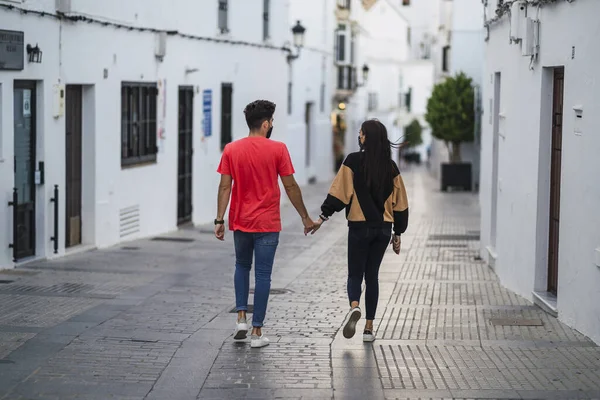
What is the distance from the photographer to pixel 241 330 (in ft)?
28.2

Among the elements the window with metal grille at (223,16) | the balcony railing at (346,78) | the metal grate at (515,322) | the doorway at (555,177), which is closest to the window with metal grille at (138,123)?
the window with metal grille at (223,16)

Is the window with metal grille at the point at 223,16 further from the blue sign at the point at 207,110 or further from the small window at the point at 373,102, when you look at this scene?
the small window at the point at 373,102

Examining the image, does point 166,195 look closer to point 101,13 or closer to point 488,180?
point 101,13

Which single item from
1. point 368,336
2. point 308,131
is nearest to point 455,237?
point 368,336

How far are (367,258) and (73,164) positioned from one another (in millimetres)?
7861

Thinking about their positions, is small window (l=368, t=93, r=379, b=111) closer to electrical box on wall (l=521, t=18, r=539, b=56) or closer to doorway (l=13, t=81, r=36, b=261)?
doorway (l=13, t=81, r=36, b=261)

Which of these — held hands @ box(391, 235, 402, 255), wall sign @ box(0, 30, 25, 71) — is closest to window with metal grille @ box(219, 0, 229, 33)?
wall sign @ box(0, 30, 25, 71)

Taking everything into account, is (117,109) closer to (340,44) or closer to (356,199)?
(356,199)

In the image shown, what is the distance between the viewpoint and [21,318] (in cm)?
959

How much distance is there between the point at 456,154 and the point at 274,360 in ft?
101

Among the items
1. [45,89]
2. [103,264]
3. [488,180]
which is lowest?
[103,264]

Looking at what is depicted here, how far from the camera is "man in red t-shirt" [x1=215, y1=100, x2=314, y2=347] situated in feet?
27.7

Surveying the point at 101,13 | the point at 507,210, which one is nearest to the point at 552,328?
Result: the point at 507,210

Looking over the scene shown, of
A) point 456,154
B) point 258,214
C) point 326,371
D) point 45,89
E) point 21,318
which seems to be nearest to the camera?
point 326,371
